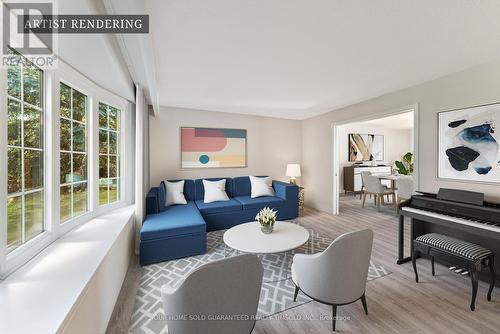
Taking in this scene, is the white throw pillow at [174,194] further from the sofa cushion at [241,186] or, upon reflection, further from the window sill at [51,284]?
the window sill at [51,284]

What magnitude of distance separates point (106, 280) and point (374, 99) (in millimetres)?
4208

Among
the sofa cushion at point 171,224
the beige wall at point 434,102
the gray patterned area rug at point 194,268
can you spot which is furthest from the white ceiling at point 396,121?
the sofa cushion at point 171,224

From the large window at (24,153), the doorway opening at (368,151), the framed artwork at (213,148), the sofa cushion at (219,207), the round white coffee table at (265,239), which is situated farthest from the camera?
the doorway opening at (368,151)

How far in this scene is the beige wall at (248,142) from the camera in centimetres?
402

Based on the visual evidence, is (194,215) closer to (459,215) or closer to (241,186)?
(241,186)

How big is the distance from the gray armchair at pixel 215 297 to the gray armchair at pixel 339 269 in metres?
0.55

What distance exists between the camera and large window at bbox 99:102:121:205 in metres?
2.51

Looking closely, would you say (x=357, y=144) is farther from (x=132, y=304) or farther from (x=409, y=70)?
(x=132, y=304)

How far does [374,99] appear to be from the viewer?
3.43 metres

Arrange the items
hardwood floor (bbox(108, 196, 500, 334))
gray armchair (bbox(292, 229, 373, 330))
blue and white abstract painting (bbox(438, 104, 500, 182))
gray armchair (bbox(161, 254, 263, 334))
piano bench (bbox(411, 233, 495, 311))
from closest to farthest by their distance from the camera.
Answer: gray armchair (bbox(161, 254, 263, 334)) < gray armchair (bbox(292, 229, 373, 330)) < hardwood floor (bbox(108, 196, 500, 334)) < piano bench (bbox(411, 233, 495, 311)) < blue and white abstract painting (bbox(438, 104, 500, 182))

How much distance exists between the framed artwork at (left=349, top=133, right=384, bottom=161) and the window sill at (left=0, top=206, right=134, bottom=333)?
22.0ft

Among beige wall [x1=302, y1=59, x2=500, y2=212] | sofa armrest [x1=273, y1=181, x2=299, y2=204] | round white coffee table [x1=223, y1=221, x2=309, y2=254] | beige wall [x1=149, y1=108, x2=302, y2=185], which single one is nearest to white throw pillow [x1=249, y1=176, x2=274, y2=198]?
sofa armrest [x1=273, y1=181, x2=299, y2=204]

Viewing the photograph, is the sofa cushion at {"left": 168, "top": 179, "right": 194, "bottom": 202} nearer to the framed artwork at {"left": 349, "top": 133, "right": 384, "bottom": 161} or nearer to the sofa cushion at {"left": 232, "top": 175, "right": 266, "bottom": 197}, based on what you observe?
the sofa cushion at {"left": 232, "top": 175, "right": 266, "bottom": 197}

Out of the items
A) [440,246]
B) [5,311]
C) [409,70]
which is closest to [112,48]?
[5,311]
